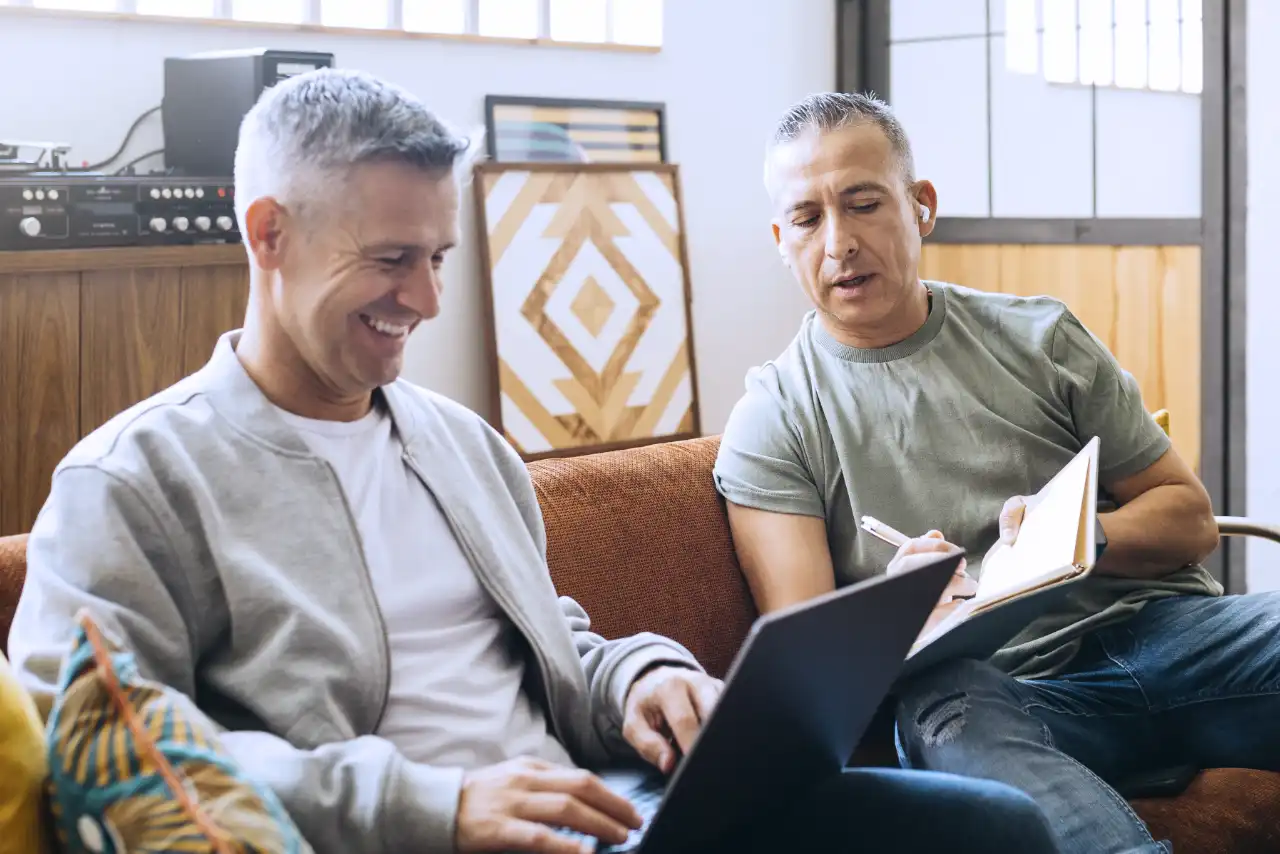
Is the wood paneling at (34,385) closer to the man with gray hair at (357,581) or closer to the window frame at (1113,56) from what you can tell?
the man with gray hair at (357,581)

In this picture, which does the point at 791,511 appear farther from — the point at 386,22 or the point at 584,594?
the point at 386,22

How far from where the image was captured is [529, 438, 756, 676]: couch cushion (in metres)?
1.89

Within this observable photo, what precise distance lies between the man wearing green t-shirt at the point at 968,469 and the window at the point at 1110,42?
222cm

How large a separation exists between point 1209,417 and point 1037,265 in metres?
0.76

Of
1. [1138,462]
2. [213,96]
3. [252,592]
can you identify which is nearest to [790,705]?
[252,592]

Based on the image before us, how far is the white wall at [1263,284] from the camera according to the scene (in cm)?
376

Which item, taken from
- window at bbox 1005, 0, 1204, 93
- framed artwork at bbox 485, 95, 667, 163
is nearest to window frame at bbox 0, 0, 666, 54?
framed artwork at bbox 485, 95, 667, 163

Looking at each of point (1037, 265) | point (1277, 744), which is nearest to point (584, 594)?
point (1277, 744)

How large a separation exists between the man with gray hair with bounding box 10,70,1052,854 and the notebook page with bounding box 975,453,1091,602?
0.29 metres

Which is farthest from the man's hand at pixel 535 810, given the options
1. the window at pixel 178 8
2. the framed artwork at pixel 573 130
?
the framed artwork at pixel 573 130

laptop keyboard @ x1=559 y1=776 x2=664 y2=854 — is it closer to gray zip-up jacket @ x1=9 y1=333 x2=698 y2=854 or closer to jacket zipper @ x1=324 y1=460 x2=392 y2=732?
gray zip-up jacket @ x1=9 y1=333 x2=698 y2=854

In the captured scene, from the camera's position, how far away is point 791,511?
195 centimetres

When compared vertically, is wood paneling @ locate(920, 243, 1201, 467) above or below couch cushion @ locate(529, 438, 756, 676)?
above

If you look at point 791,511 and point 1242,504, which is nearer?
point 791,511
